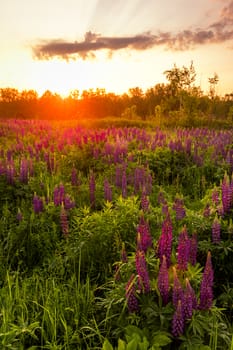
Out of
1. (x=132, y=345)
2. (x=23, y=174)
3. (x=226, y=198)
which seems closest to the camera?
(x=132, y=345)

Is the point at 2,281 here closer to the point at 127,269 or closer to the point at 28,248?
the point at 28,248

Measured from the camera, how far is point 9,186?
611cm

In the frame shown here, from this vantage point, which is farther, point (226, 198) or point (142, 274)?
point (226, 198)

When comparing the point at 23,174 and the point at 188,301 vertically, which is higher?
the point at 23,174

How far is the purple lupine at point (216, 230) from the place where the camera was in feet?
11.2

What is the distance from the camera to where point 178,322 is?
2268 mm

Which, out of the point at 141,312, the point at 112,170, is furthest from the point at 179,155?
the point at 141,312

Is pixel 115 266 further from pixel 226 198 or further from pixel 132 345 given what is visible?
pixel 132 345

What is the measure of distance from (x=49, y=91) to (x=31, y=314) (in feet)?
233

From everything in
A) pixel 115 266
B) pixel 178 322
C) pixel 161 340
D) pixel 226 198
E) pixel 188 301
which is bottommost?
pixel 115 266

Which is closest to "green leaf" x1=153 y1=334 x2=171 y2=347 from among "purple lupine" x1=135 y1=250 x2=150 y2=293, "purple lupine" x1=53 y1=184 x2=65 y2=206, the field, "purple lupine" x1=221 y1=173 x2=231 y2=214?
the field

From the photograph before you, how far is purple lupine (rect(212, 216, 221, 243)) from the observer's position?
3.43 m

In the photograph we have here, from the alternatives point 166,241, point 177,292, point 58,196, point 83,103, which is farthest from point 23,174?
point 83,103

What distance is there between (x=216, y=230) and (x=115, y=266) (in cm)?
120
